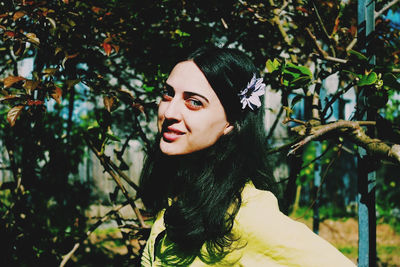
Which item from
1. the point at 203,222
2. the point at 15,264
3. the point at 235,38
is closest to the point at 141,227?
the point at 203,222

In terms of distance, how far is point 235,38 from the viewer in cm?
255

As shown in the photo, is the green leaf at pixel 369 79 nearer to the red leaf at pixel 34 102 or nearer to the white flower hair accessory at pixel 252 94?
the white flower hair accessory at pixel 252 94

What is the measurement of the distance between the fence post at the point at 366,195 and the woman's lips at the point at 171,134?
904mm

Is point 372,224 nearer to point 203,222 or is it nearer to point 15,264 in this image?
point 203,222

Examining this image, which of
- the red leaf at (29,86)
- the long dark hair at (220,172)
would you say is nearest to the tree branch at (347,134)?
the long dark hair at (220,172)

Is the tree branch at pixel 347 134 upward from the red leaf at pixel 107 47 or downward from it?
downward

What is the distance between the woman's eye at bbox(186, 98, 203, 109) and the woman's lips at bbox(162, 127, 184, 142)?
4.2 inches

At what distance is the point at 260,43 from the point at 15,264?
2.35 m

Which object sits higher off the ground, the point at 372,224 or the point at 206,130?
the point at 206,130

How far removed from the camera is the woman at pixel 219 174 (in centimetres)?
118

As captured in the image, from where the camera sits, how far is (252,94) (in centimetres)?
149

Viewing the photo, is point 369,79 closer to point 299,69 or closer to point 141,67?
point 299,69

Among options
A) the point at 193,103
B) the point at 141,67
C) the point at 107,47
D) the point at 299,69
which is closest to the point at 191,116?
the point at 193,103

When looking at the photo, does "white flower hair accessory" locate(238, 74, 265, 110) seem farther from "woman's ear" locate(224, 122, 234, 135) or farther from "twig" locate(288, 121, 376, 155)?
"twig" locate(288, 121, 376, 155)
